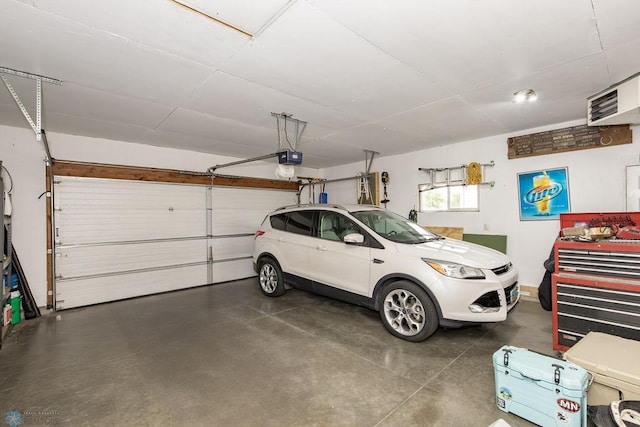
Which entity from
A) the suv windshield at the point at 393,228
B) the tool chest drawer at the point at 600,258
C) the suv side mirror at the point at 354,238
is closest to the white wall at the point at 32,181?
the suv side mirror at the point at 354,238

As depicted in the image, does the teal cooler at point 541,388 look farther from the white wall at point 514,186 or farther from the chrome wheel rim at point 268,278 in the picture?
the chrome wheel rim at point 268,278

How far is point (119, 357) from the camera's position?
112 inches

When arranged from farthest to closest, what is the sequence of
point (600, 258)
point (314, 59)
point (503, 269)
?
point (503, 269)
point (600, 258)
point (314, 59)

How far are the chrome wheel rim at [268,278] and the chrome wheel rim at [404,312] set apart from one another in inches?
84.7

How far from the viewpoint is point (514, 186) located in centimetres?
465

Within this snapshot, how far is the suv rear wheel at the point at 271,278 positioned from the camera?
4.69m

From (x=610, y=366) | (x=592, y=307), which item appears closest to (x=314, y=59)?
(x=610, y=366)

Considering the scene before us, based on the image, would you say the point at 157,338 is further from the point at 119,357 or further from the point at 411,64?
the point at 411,64

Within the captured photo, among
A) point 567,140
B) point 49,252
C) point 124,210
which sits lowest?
point 49,252

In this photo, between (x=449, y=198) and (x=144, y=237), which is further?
(x=449, y=198)

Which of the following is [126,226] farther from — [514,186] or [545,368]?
[514,186]

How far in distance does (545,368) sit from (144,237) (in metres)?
5.80

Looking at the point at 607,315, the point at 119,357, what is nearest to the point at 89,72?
the point at 119,357

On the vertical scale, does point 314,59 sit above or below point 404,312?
above
